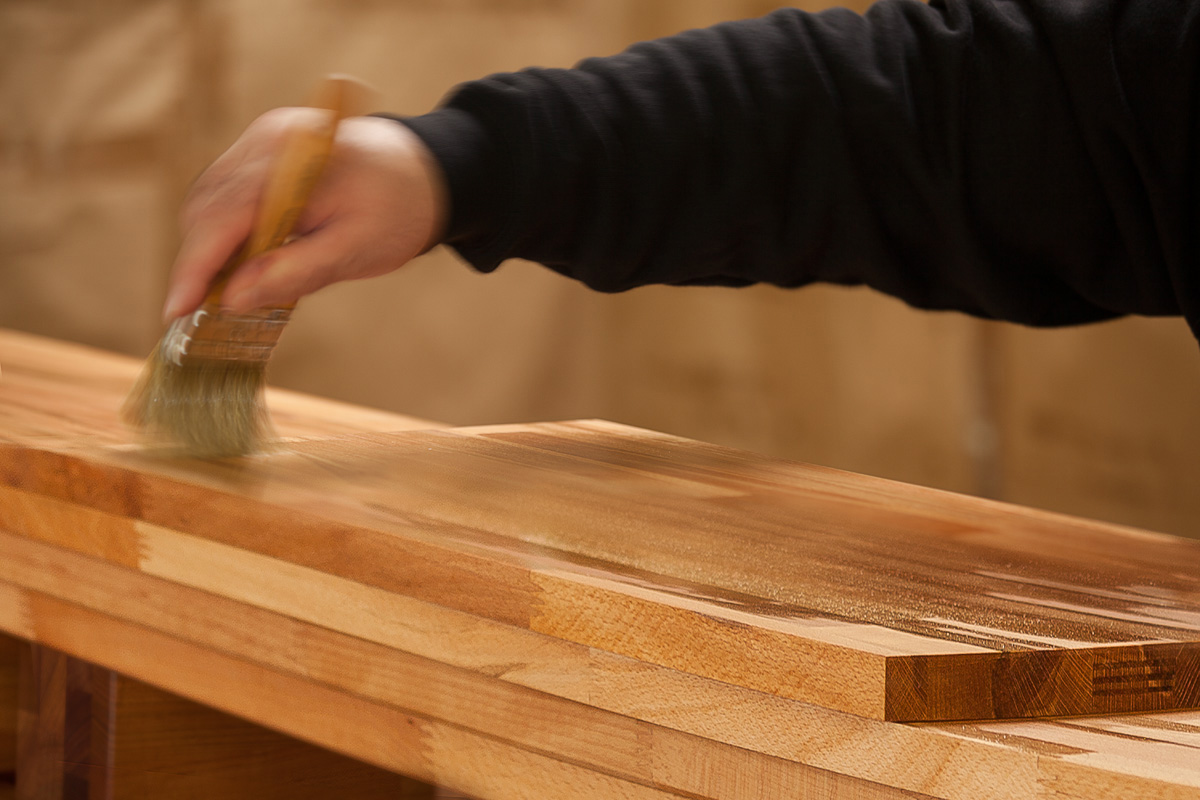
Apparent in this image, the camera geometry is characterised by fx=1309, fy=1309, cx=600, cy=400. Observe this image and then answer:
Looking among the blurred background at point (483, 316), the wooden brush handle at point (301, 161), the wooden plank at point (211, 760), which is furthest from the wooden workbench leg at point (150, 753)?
the blurred background at point (483, 316)

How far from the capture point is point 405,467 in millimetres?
789

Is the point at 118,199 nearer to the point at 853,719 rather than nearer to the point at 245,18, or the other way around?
the point at 245,18

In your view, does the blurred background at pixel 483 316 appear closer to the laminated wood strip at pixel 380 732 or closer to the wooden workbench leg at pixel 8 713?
the wooden workbench leg at pixel 8 713

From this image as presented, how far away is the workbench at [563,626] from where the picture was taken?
464mm

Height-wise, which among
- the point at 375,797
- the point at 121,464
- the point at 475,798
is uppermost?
the point at 121,464

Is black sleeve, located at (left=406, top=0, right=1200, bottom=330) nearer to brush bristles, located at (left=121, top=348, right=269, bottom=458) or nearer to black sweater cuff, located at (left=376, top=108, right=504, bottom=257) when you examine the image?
black sweater cuff, located at (left=376, top=108, right=504, bottom=257)

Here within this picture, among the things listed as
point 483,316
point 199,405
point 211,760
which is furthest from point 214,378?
point 483,316

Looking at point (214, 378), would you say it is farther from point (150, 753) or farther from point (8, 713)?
point (8, 713)

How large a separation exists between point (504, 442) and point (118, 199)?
5.30ft

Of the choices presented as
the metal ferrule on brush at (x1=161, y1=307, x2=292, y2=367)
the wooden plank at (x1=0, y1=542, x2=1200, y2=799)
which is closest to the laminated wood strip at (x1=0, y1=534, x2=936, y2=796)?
the wooden plank at (x1=0, y1=542, x2=1200, y2=799)

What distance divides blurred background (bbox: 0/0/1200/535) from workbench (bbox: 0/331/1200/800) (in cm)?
130

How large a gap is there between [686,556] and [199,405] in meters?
0.34

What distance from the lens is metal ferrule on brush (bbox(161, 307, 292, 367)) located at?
0.75 meters

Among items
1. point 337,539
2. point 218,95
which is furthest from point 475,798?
point 218,95
